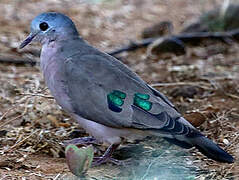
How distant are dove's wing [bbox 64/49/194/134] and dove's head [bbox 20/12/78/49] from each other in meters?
0.28

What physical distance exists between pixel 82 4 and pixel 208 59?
2540mm

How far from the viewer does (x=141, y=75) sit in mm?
5844

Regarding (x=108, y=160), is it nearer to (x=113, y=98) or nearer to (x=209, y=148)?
(x=113, y=98)

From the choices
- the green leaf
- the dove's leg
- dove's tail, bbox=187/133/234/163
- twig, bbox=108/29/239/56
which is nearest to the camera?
the green leaf

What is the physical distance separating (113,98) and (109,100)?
0.10ft

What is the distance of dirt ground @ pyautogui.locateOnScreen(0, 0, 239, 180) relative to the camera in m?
3.64

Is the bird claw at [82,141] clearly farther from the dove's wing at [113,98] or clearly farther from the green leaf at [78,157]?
the green leaf at [78,157]

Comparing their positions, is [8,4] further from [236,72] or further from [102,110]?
[102,110]

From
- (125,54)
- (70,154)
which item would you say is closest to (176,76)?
(125,54)

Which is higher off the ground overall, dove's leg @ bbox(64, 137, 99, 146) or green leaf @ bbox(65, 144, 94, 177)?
green leaf @ bbox(65, 144, 94, 177)

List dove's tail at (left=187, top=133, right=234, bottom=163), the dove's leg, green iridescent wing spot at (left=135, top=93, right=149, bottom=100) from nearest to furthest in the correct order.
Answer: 1. dove's tail at (left=187, top=133, right=234, bottom=163)
2. green iridescent wing spot at (left=135, top=93, right=149, bottom=100)
3. the dove's leg

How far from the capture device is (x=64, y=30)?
382cm

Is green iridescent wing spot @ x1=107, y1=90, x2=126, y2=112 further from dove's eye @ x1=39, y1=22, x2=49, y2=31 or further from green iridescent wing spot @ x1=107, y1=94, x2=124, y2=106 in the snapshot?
dove's eye @ x1=39, y1=22, x2=49, y2=31

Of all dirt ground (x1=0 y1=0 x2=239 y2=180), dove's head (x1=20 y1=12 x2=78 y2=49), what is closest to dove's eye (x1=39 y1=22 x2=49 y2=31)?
dove's head (x1=20 y1=12 x2=78 y2=49)
